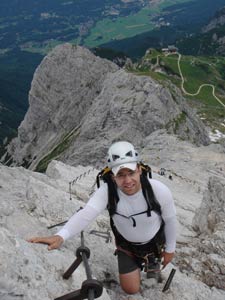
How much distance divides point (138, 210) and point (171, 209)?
949 mm

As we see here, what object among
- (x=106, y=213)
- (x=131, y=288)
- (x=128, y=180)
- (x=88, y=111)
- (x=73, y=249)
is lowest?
(x=88, y=111)

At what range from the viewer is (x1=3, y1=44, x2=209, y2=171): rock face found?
75.9 metres

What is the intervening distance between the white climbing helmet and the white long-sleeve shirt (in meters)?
0.76

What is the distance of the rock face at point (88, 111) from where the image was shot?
7588 cm

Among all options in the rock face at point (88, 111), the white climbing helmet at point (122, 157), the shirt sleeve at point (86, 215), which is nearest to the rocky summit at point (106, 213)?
the rock face at point (88, 111)

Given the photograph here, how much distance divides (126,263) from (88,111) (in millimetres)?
95069

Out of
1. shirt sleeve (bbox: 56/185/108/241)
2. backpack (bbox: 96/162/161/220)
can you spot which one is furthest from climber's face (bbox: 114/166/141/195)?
shirt sleeve (bbox: 56/185/108/241)

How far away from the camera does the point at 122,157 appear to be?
34.3 ft

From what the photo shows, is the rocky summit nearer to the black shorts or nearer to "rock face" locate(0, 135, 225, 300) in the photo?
"rock face" locate(0, 135, 225, 300)

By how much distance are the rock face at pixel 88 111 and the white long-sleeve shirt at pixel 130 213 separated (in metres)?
59.2

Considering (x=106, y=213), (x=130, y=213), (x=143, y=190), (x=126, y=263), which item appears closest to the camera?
(x=143, y=190)

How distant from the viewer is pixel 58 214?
16312mm

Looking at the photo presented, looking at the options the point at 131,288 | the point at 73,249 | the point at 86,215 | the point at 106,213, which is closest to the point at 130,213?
the point at 86,215

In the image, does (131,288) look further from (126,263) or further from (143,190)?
(143,190)
